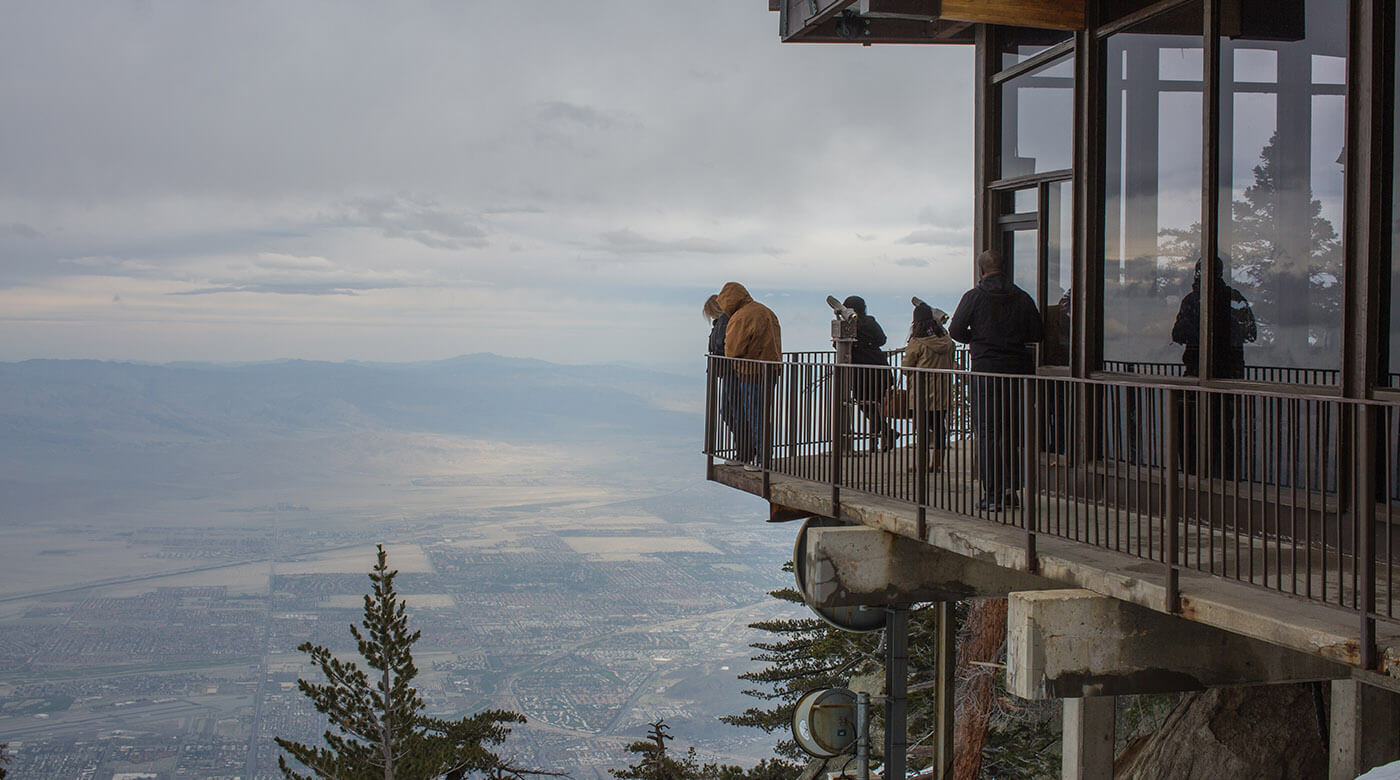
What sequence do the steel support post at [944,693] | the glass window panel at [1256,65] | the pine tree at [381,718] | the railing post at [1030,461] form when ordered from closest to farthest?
1. the railing post at [1030,461]
2. the glass window panel at [1256,65]
3. the steel support post at [944,693]
4. the pine tree at [381,718]

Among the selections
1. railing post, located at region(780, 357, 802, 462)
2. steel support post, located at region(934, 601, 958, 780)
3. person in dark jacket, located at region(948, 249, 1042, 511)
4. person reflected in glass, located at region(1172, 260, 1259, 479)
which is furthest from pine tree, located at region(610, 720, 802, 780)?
person reflected in glass, located at region(1172, 260, 1259, 479)

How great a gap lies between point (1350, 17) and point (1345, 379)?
1986 millimetres

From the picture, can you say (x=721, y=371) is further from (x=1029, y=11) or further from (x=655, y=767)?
(x=655, y=767)

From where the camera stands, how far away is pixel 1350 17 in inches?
274

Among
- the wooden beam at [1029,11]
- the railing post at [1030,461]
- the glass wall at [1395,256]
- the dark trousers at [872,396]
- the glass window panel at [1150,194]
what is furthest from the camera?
the wooden beam at [1029,11]

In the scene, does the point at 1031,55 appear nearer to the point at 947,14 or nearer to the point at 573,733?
the point at 947,14

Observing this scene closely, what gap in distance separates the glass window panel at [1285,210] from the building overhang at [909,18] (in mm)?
1758

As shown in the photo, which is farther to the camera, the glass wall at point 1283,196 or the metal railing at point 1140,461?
the glass wall at point 1283,196

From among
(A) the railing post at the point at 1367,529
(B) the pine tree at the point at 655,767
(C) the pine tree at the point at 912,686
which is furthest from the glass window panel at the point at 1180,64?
(B) the pine tree at the point at 655,767

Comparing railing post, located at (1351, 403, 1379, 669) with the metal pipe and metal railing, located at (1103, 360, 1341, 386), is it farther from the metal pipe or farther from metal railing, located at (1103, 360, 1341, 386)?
the metal pipe

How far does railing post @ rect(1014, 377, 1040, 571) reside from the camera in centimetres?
696

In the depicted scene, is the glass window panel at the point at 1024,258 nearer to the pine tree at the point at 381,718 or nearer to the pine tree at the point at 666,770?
the pine tree at the point at 381,718

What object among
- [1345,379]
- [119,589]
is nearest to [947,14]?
[1345,379]

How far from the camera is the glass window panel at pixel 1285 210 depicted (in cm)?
716
